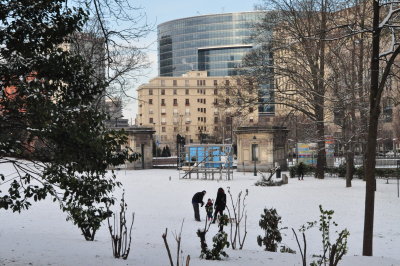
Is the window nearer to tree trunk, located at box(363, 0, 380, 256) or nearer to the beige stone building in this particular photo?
tree trunk, located at box(363, 0, 380, 256)

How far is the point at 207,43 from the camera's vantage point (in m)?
148

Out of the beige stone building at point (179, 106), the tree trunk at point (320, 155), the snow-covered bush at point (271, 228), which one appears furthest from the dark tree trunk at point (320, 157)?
the beige stone building at point (179, 106)

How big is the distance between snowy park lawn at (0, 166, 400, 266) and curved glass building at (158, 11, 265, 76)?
12292 centimetres

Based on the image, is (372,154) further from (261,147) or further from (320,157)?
(261,147)

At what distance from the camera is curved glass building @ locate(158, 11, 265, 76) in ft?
475

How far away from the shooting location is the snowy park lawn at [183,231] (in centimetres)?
978

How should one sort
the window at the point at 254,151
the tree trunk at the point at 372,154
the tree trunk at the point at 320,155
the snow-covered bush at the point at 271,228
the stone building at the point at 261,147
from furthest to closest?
the window at the point at 254,151, the stone building at the point at 261,147, the tree trunk at the point at 320,155, the snow-covered bush at the point at 271,228, the tree trunk at the point at 372,154

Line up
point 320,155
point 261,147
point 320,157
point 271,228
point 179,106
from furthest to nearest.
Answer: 1. point 179,106
2. point 261,147
3. point 320,157
4. point 320,155
5. point 271,228

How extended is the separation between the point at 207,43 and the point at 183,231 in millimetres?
137085

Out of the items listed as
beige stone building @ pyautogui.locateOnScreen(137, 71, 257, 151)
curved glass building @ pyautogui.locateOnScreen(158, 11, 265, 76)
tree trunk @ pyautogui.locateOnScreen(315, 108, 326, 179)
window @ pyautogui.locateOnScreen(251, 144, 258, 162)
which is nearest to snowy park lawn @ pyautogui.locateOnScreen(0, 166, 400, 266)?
tree trunk @ pyautogui.locateOnScreen(315, 108, 326, 179)

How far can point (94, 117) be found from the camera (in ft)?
22.5

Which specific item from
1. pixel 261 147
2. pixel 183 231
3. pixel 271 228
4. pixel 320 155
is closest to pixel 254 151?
pixel 261 147

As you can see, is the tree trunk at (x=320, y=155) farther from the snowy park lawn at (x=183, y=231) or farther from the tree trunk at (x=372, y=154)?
the tree trunk at (x=372, y=154)

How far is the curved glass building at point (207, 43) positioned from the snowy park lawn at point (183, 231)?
4839 inches
